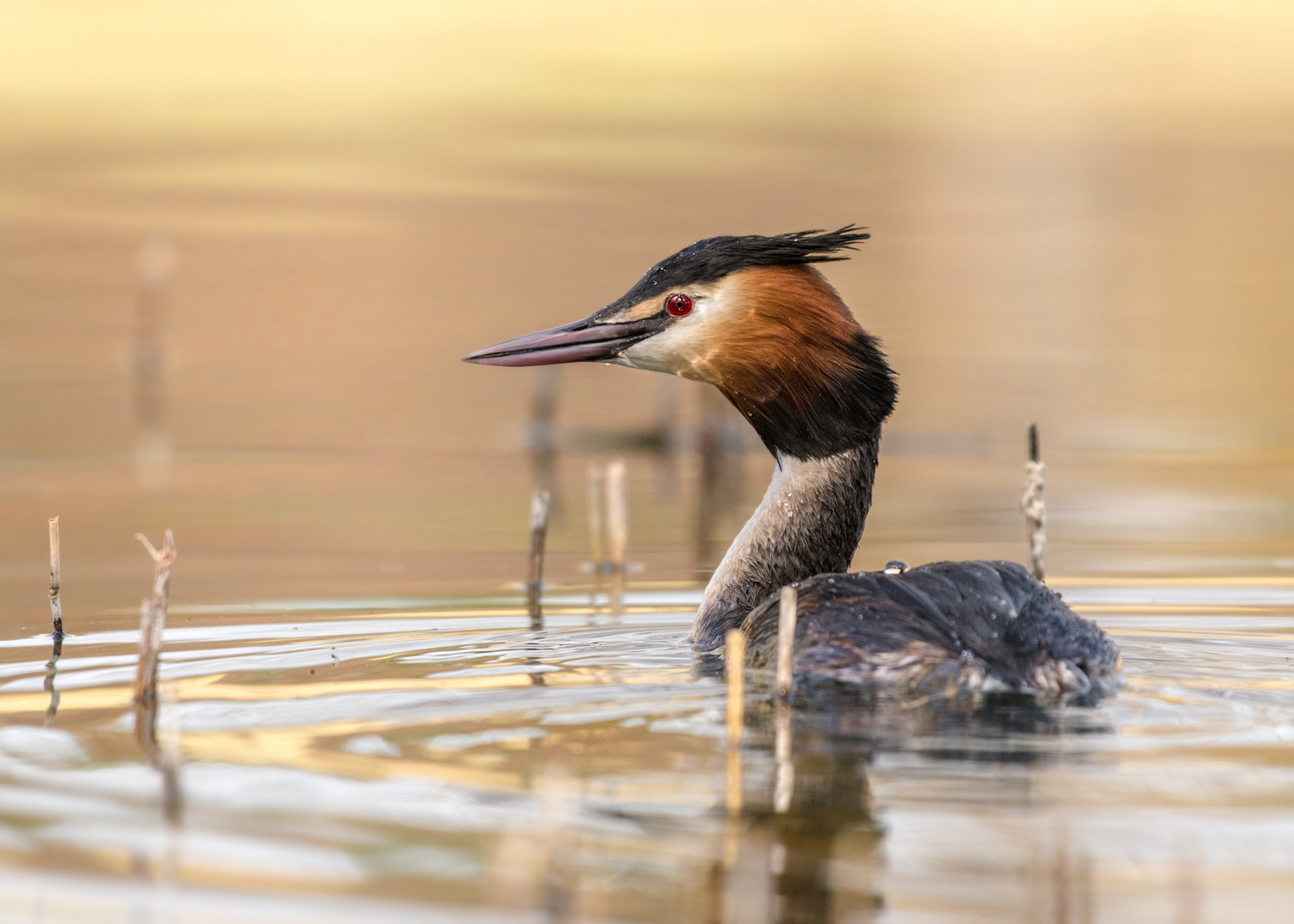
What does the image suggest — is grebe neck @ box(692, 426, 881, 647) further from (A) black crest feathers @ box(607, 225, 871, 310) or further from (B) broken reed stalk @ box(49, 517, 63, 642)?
(B) broken reed stalk @ box(49, 517, 63, 642)

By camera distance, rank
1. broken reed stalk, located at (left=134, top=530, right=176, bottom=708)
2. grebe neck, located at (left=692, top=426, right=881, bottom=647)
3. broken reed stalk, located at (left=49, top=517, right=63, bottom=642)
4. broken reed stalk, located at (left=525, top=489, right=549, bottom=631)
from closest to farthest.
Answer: broken reed stalk, located at (left=134, top=530, right=176, bottom=708)
broken reed stalk, located at (left=49, top=517, right=63, bottom=642)
grebe neck, located at (left=692, top=426, right=881, bottom=647)
broken reed stalk, located at (left=525, top=489, right=549, bottom=631)

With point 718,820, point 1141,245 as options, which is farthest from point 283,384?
point 1141,245

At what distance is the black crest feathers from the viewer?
6.21 metres

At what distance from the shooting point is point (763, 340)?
6.27 m

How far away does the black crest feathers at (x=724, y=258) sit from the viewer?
621 cm

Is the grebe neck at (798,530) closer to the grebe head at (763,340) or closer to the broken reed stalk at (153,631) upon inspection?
the grebe head at (763,340)

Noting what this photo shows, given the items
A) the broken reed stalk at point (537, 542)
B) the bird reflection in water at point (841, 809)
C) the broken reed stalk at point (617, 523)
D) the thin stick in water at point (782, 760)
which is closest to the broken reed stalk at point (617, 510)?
the broken reed stalk at point (617, 523)

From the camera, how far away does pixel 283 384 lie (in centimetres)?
1327

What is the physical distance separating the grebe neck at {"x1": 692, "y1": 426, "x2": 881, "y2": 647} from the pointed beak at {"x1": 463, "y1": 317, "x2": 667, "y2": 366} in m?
0.65

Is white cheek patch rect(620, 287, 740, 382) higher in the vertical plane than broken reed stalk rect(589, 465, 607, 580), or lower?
higher

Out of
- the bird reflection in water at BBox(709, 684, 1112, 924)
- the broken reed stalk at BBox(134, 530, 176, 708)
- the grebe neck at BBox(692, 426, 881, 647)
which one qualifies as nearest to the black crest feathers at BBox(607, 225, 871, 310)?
the grebe neck at BBox(692, 426, 881, 647)

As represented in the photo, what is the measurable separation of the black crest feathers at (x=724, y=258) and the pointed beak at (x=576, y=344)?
0.10 m

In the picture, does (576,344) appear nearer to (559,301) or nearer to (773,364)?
(773,364)

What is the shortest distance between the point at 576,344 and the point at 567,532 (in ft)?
9.03
